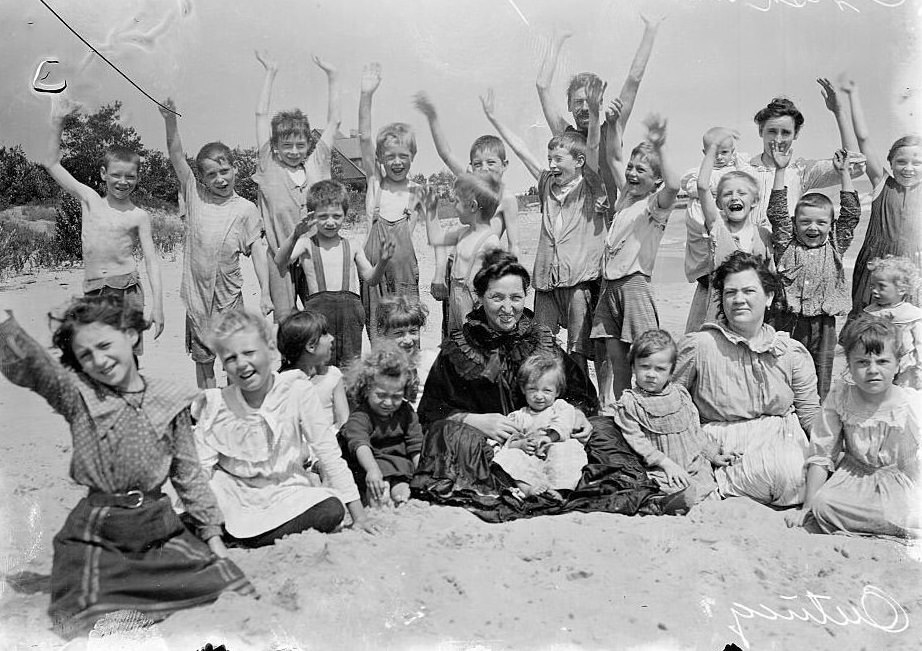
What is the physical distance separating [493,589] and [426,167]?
2384mm

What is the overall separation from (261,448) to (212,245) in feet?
4.30

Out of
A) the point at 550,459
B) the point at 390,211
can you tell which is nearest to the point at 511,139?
the point at 390,211

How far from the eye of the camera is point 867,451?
4238 mm

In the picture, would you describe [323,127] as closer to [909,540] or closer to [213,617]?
[213,617]

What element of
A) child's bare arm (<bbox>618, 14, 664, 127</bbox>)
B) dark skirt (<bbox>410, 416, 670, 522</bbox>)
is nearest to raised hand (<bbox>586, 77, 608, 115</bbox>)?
child's bare arm (<bbox>618, 14, 664, 127</bbox>)

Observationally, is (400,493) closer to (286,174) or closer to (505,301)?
(505,301)

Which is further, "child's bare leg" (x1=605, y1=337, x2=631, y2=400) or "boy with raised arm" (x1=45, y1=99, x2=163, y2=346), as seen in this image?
"child's bare leg" (x1=605, y1=337, x2=631, y2=400)

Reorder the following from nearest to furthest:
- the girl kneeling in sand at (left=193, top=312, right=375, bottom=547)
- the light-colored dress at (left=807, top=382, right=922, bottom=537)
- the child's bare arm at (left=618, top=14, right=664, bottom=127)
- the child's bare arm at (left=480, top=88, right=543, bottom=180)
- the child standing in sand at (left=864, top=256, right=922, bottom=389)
Answer: the girl kneeling in sand at (left=193, top=312, right=375, bottom=547) < the light-colored dress at (left=807, top=382, right=922, bottom=537) < the child standing in sand at (left=864, top=256, right=922, bottom=389) < the child's bare arm at (left=618, top=14, right=664, bottom=127) < the child's bare arm at (left=480, top=88, right=543, bottom=180)

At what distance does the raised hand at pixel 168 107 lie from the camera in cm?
465

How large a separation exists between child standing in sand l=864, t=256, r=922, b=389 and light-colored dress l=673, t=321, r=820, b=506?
49 centimetres

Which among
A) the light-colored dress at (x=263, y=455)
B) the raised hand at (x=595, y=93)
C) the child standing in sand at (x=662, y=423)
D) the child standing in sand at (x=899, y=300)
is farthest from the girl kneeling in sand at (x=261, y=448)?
the child standing in sand at (x=899, y=300)

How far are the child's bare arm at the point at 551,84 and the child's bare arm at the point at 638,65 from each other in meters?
0.34

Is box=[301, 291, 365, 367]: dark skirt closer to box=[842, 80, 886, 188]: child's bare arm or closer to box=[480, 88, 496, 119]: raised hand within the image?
→ box=[480, 88, 496, 119]: raised hand

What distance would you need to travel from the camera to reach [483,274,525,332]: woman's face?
4.49m
